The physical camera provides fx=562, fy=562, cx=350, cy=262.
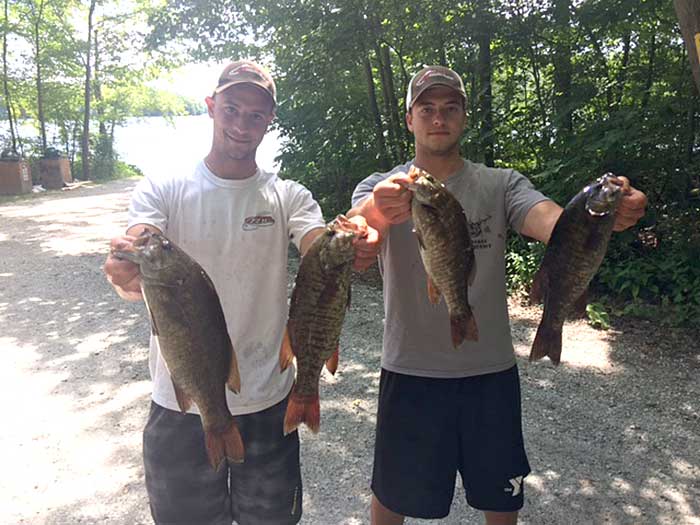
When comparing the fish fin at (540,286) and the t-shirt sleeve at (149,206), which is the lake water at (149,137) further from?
the fish fin at (540,286)

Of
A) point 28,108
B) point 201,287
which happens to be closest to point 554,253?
point 201,287

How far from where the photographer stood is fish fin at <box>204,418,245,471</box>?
95.4 inches

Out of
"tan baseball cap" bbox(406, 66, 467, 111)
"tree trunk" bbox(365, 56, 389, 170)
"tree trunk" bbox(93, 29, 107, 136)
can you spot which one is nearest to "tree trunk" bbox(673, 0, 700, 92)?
"tan baseball cap" bbox(406, 66, 467, 111)

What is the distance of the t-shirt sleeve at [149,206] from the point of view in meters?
2.56

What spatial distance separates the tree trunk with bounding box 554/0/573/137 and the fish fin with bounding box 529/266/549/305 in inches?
217

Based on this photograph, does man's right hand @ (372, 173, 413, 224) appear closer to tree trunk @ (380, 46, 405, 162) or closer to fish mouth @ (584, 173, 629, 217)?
fish mouth @ (584, 173, 629, 217)

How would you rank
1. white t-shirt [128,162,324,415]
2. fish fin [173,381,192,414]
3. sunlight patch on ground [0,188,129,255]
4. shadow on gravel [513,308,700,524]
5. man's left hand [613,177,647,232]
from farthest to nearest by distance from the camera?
sunlight patch on ground [0,188,129,255] < shadow on gravel [513,308,700,524] < white t-shirt [128,162,324,415] < fish fin [173,381,192,414] < man's left hand [613,177,647,232]

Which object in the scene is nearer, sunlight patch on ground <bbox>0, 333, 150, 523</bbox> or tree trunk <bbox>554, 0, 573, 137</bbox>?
sunlight patch on ground <bbox>0, 333, 150, 523</bbox>

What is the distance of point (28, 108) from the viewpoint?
24.3m

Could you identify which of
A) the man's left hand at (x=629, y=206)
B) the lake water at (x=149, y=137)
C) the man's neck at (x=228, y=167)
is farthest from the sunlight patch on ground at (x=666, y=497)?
the lake water at (x=149, y=137)

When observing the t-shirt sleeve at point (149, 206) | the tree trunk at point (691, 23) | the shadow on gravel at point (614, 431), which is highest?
the tree trunk at point (691, 23)

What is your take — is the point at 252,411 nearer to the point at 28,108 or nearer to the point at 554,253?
the point at 554,253

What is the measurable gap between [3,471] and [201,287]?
3.35m

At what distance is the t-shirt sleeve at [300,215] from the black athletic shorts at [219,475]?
0.88 m
